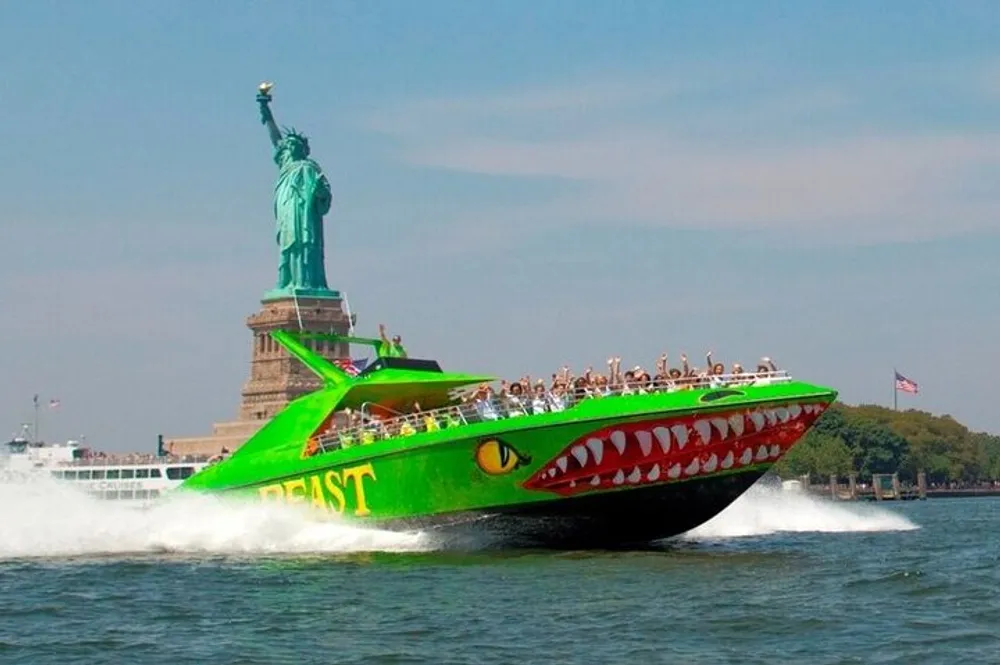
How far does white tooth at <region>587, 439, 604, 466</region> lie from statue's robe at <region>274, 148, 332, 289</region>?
84.2m

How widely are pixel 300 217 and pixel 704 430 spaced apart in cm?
8539

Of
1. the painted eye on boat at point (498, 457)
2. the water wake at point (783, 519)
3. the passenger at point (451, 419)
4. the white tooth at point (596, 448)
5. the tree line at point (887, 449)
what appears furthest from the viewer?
the tree line at point (887, 449)

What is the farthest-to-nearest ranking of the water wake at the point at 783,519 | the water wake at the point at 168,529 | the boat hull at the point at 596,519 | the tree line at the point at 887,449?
the tree line at the point at 887,449 → the water wake at the point at 783,519 → the water wake at the point at 168,529 → the boat hull at the point at 596,519

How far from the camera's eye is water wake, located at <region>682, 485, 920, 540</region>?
39438 mm

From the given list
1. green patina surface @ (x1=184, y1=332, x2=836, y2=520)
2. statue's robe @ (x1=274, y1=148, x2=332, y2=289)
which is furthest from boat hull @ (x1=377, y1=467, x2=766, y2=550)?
statue's robe @ (x1=274, y1=148, x2=332, y2=289)

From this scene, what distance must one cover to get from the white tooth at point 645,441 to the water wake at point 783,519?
7.62m

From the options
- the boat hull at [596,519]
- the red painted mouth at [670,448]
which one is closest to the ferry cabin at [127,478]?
the boat hull at [596,519]

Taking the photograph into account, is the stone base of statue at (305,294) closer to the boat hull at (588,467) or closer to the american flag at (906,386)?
the american flag at (906,386)

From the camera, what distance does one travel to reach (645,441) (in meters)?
29.6

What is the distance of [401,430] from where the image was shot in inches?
1262

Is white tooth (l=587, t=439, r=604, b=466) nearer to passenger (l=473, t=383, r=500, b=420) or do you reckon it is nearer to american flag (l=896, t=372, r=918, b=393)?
passenger (l=473, t=383, r=500, b=420)

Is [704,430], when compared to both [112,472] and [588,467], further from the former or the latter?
[112,472]

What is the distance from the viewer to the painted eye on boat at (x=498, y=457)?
98.4 ft

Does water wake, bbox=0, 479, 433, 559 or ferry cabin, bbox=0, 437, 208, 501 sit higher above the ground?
ferry cabin, bbox=0, 437, 208, 501
